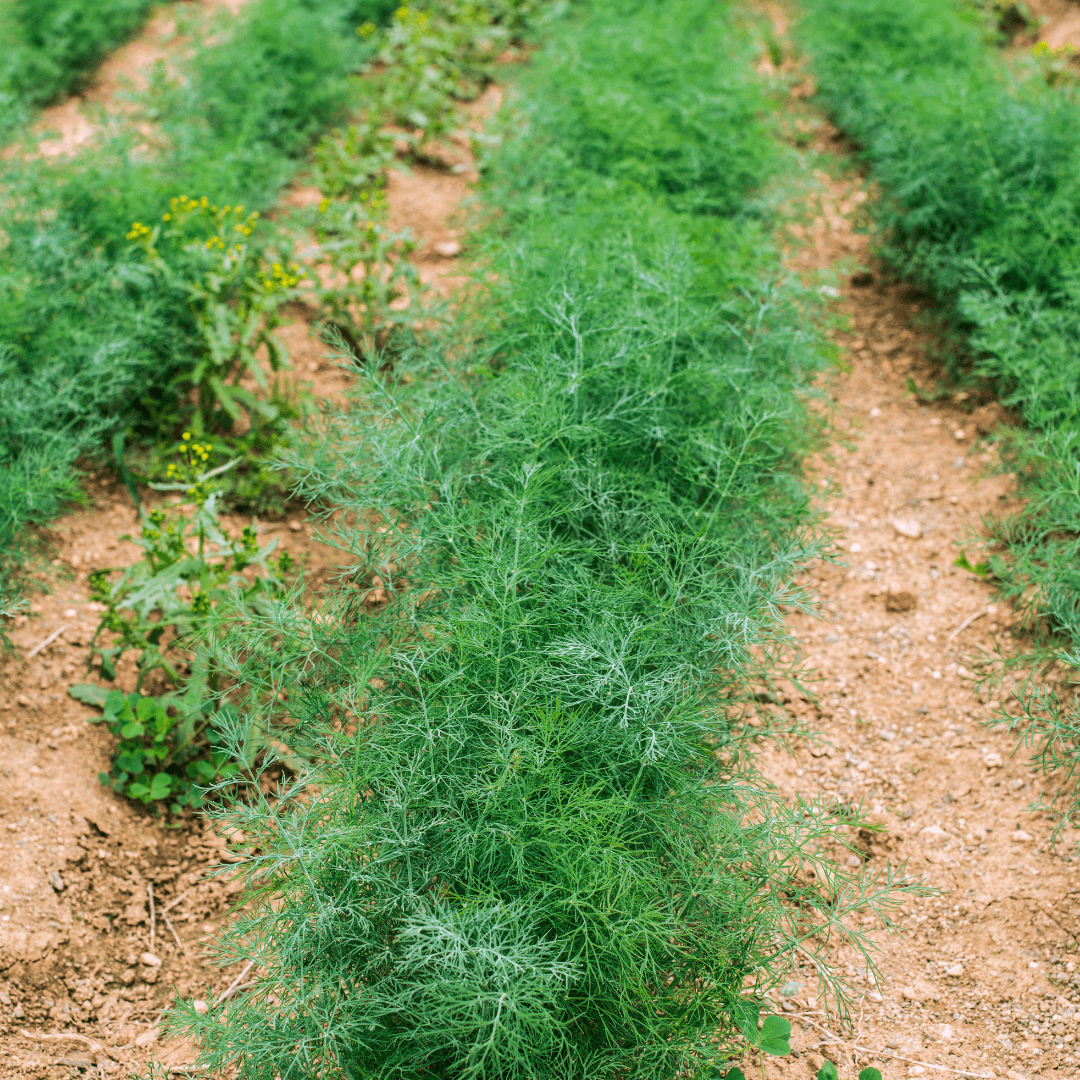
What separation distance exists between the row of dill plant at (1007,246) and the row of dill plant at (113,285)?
7.87 feet

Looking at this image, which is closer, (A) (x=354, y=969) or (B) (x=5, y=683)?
(A) (x=354, y=969)

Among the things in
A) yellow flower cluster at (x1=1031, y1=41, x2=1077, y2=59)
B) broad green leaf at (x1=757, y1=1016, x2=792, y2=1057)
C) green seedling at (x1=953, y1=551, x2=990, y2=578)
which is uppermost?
yellow flower cluster at (x1=1031, y1=41, x2=1077, y2=59)

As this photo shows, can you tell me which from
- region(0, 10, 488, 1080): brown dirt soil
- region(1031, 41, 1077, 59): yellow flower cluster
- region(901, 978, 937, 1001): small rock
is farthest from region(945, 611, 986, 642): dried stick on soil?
region(1031, 41, 1077, 59): yellow flower cluster

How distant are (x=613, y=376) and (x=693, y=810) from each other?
1.20m

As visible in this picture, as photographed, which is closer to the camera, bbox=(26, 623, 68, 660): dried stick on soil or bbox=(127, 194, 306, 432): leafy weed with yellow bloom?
bbox=(26, 623, 68, 660): dried stick on soil

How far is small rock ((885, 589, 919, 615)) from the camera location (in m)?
2.80

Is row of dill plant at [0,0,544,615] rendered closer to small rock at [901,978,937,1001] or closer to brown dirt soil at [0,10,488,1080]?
brown dirt soil at [0,10,488,1080]

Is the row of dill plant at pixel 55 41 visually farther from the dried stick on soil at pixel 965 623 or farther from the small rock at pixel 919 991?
the small rock at pixel 919 991

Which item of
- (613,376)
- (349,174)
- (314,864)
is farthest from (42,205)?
(314,864)

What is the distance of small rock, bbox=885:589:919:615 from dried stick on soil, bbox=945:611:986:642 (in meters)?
0.14

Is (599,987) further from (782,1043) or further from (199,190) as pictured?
(199,190)

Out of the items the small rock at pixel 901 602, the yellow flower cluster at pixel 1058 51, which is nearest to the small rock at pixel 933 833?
the small rock at pixel 901 602

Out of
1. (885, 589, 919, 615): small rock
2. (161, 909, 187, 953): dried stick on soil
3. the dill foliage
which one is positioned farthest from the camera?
(885, 589, 919, 615): small rock

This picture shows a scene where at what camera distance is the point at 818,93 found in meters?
4.98
